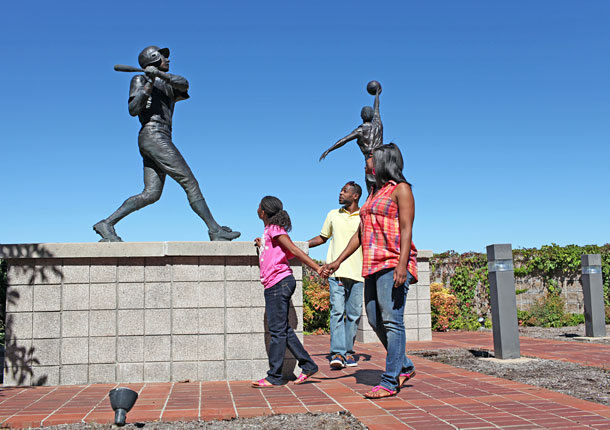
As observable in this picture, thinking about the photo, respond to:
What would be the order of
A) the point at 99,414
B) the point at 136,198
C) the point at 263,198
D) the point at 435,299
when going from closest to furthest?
the point at 99,414 → the point at 263,198 → the point at 136,198 → the point at 435,299

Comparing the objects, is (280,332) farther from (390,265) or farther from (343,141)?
(343,141)

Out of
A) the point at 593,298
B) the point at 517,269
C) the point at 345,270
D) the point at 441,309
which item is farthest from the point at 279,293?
the point at 517,269

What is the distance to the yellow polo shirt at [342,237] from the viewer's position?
5559mm

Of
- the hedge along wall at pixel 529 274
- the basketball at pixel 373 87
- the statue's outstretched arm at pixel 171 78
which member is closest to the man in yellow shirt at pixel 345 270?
the statue's outstretched arm at pixel 171 78

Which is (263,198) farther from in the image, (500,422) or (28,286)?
(500,422)

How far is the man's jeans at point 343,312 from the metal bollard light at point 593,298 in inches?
189

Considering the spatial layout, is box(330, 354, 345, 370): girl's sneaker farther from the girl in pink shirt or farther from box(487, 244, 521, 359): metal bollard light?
box(487, 244, 521, 359): metal bollard light

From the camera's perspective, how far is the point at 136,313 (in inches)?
189

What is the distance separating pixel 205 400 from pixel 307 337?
5.72 meters

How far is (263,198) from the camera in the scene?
466 centimetres

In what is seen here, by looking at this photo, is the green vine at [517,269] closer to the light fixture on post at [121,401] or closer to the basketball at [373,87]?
the basketball at [373,87]

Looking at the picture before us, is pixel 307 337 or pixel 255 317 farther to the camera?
pixel 307 337

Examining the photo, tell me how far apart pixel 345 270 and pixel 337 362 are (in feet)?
2.97

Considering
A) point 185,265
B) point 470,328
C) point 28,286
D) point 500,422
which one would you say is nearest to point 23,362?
point 28,286
